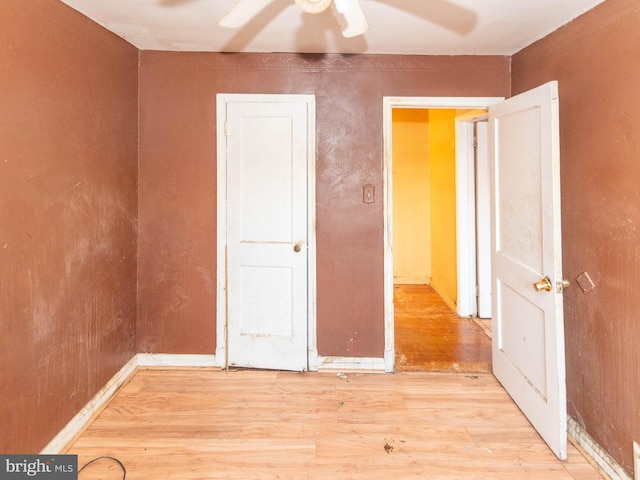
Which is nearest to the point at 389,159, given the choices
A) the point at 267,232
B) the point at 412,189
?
the point at 267,232

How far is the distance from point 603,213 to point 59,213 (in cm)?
281

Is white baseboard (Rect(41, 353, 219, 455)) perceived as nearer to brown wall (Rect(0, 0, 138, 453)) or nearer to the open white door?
brown wall (Rect(0, 0, 138, 453))

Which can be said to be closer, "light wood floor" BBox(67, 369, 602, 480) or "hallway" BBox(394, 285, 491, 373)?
"light wood floor" BBox(67, 369, 602, 480)

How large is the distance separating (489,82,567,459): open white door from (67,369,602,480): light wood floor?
21 centimetres

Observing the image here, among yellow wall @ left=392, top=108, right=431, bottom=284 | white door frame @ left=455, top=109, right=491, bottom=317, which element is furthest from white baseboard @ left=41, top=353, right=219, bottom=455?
yellow wall @ left=392, top=108, right=431, bottom=284

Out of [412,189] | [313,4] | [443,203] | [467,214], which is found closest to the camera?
[313,4]

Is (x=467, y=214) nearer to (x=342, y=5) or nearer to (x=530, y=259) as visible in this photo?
(x=530, y=259)

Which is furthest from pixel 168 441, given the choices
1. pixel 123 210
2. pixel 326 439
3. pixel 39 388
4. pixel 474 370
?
pixel 474 370

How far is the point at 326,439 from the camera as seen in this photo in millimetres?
2219

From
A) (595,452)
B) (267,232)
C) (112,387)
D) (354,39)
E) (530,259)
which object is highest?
(354,39)

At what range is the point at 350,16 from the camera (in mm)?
1366

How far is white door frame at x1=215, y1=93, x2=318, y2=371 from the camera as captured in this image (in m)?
2.98

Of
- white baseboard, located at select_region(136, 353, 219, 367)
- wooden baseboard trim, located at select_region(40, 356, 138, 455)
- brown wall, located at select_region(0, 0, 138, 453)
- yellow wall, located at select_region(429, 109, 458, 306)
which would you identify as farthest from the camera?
yellow wall, located at select_region(429, 109, 458, 306)

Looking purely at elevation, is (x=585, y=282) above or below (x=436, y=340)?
above
